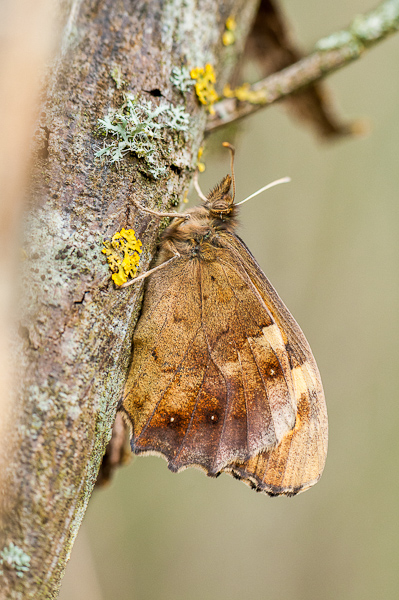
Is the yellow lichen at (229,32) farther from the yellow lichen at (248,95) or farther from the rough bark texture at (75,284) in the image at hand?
the rough bark texture at (75,284)

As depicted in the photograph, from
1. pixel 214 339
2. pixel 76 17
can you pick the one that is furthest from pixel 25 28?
pixel 214 339

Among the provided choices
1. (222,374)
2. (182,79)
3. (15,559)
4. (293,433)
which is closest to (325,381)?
(293,433)

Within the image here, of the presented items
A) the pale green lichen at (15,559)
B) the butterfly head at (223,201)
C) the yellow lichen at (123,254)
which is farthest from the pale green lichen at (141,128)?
the pale green lichen at (15,559)

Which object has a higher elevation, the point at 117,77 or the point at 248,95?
the point at 248,95

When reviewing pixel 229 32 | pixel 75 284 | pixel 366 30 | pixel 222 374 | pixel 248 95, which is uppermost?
pixel 229 32

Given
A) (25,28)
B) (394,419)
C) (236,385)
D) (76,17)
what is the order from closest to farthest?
(25,28)
(76,17)
(236,385)
(394,419)

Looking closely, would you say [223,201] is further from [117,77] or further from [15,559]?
[15,559]

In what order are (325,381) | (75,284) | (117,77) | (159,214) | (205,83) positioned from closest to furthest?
(75,284) → (117,77) → (159,214) → (205,83) → (325,381)

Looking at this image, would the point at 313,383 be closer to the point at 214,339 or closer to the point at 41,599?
the point at 214,339
